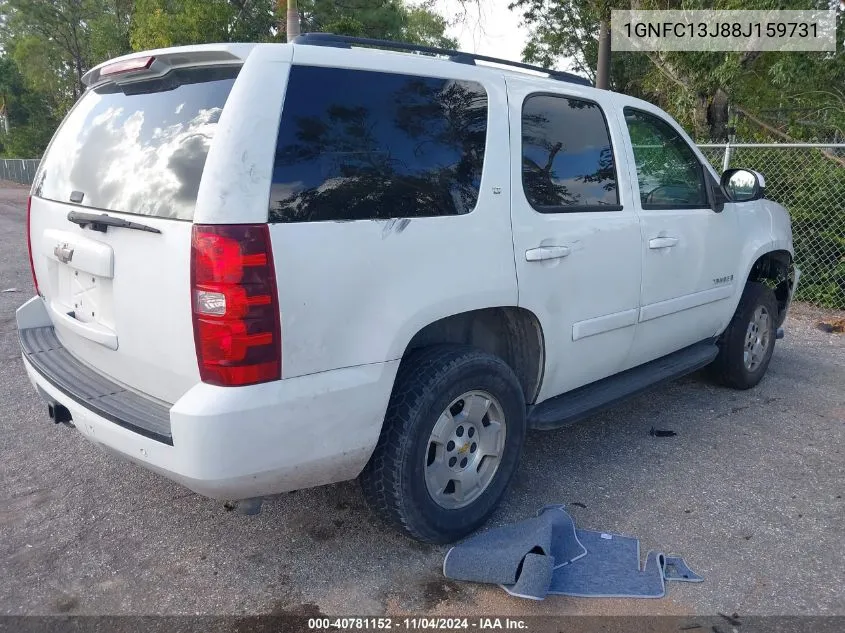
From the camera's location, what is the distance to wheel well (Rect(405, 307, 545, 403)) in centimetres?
318

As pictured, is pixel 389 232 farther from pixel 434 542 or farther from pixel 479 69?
pixel 434 542

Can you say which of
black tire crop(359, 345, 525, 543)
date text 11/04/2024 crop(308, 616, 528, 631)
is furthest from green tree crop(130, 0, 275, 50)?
date text 11/04/2024 crop(308, 616, 528, 631)

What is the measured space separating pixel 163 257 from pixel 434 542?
5.29 ft

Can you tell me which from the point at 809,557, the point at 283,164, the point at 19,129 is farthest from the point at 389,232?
the point at 19,129

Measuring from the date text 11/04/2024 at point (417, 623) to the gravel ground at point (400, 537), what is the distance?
2.1 inches

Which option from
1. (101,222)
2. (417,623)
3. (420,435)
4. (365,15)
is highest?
(365,15)

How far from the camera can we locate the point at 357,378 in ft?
8.27

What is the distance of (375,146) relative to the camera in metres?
2.62

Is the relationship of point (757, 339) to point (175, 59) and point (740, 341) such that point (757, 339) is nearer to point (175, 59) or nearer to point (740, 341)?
point (740, 341)

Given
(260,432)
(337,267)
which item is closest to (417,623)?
(260,432)

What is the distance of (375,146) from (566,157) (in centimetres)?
120

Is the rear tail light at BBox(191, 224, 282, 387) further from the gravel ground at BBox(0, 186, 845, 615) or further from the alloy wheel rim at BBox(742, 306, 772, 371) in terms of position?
the alloy wheel rim at BBox(742, 306, 772, 371)

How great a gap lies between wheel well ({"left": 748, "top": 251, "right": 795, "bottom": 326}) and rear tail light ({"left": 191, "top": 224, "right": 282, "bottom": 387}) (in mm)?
4059

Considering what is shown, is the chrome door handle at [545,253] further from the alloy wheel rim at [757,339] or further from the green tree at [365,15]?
the green tree at [365,15]
